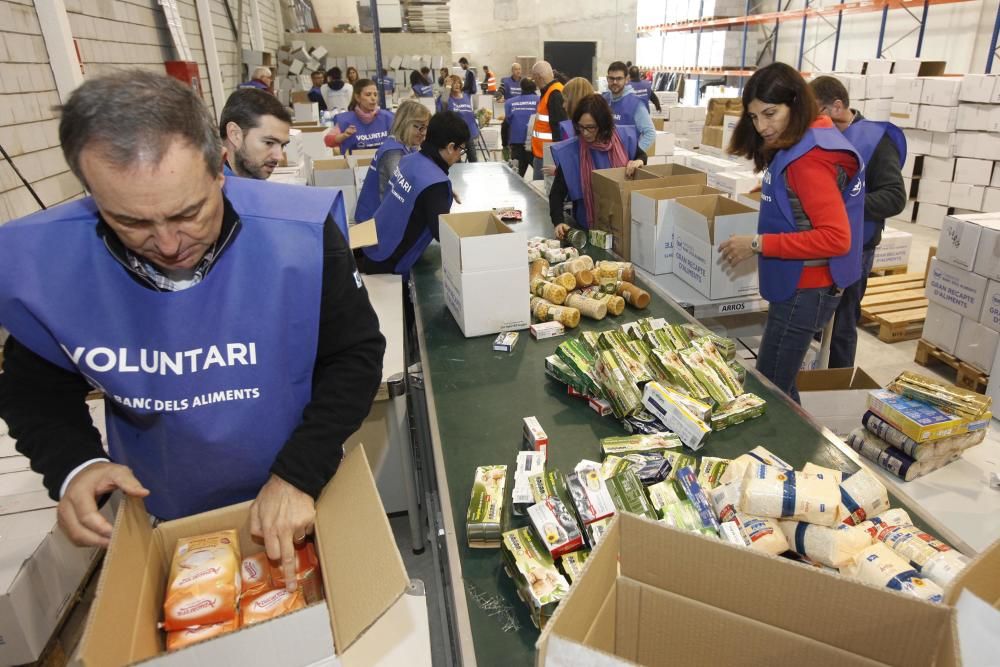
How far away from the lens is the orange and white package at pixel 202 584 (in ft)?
3.23

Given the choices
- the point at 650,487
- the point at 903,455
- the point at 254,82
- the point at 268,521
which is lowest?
the point at 903,455

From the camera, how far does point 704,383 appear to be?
68.6 inches

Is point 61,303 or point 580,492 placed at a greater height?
point 61,303

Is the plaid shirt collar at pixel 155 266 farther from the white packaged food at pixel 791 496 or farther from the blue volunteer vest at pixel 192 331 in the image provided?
the white packaged food at pixel 791 496

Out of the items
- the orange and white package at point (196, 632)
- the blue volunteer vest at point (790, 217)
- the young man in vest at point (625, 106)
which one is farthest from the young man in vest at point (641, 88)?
the orange and white package at point (196, 632)

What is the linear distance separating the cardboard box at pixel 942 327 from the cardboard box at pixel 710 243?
5.19 ft

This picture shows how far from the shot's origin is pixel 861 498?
130 centimetres

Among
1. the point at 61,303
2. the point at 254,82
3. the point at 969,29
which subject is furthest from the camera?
the point at 969,29

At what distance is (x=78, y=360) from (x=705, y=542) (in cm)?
108

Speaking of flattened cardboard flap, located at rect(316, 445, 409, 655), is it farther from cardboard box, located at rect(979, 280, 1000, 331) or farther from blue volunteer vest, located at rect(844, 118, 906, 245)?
cardboard box, located at rect(979, 280, 1000, 331)

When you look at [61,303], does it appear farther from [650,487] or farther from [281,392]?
[650,487]

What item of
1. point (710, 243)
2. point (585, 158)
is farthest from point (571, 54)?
point (710, 243)

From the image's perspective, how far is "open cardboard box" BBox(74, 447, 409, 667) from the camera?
0.78 m

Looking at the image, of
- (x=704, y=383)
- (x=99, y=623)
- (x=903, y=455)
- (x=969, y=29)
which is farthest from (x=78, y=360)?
(x=969, y=29)
